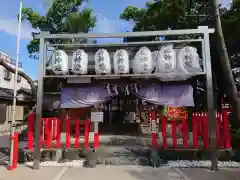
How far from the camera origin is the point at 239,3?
15.1m

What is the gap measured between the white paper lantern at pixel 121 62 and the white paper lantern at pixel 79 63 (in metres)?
1.11

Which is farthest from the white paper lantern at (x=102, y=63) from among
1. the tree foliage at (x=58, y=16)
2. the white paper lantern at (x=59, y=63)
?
the tree foliage at (x=58, y=16)

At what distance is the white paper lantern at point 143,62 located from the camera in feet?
28.6

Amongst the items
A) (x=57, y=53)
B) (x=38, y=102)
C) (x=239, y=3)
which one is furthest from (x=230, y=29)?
(x=38, y=102)

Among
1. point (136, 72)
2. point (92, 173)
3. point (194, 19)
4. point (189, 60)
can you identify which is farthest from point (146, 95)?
point (194, 19)

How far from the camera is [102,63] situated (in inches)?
349

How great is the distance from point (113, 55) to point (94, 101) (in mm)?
A: 1891

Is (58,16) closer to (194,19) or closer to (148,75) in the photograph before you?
(194,19)

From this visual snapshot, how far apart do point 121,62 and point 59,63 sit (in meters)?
2.26

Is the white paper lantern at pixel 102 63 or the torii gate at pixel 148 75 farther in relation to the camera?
the white paper lantern at pixel 102 63

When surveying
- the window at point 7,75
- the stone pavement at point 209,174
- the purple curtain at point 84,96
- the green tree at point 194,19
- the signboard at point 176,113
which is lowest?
the stone pavement at point 209,174

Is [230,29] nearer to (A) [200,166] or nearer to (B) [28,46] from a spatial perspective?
(A) [200,166]

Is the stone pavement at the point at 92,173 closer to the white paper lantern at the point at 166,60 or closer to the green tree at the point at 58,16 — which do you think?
the white paper lantern at the point at 166,60

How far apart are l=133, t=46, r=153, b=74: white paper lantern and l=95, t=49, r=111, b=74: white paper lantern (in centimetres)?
102
